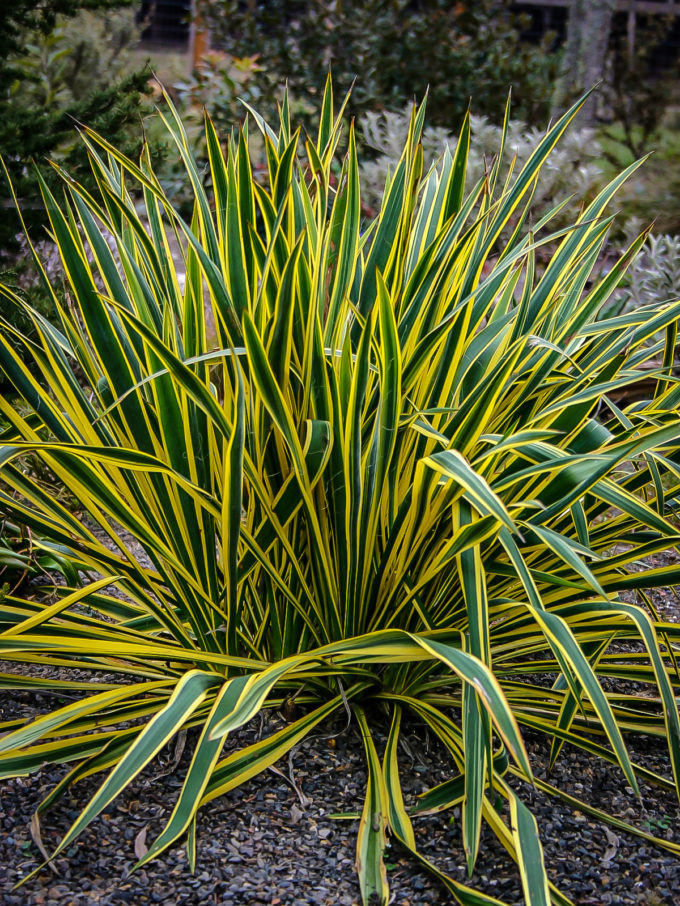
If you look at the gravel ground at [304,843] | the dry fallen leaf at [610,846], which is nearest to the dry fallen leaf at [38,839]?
the gravel ground at [304,843]

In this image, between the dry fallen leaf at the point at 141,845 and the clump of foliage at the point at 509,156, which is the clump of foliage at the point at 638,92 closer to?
the clump of foliage at the point at 509,156

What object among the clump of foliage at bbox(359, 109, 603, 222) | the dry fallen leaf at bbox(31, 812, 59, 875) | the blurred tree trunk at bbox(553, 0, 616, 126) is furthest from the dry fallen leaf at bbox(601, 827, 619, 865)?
the blurred tree trunk at bbox(553, 0, 616, 126)

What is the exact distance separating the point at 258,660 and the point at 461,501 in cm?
52

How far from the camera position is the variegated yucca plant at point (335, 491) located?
1358 mm

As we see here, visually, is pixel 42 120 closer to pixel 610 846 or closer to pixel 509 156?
pixel 610 846

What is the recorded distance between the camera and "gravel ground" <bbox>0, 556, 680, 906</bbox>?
1.35m

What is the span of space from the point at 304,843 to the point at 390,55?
6861 mm

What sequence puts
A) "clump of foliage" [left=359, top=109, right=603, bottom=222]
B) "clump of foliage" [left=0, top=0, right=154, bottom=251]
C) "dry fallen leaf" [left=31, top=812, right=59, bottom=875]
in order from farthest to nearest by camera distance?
"clump of foliage" [left=359, top=109, right=603, bottom=222], "clump of foliage" [left=0, top=0, right=154, bottom=251], "dry fallen leaf" [left=31, top=812, right=59, bottom=875]

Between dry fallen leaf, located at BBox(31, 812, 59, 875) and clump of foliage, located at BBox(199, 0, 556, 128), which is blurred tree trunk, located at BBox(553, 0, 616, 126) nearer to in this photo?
clump of foliage, located at BBox(199, 0, 556, 128)

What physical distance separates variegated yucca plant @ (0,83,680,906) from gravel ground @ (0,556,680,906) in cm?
5

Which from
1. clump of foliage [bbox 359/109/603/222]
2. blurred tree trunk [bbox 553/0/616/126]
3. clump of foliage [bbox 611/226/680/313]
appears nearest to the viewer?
clump of foliage [bbox 611/226/680/313]

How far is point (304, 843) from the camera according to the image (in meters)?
1.45

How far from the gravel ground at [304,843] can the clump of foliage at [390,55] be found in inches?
241

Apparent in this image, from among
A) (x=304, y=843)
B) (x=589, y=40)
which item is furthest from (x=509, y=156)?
(x=304, y=843)
